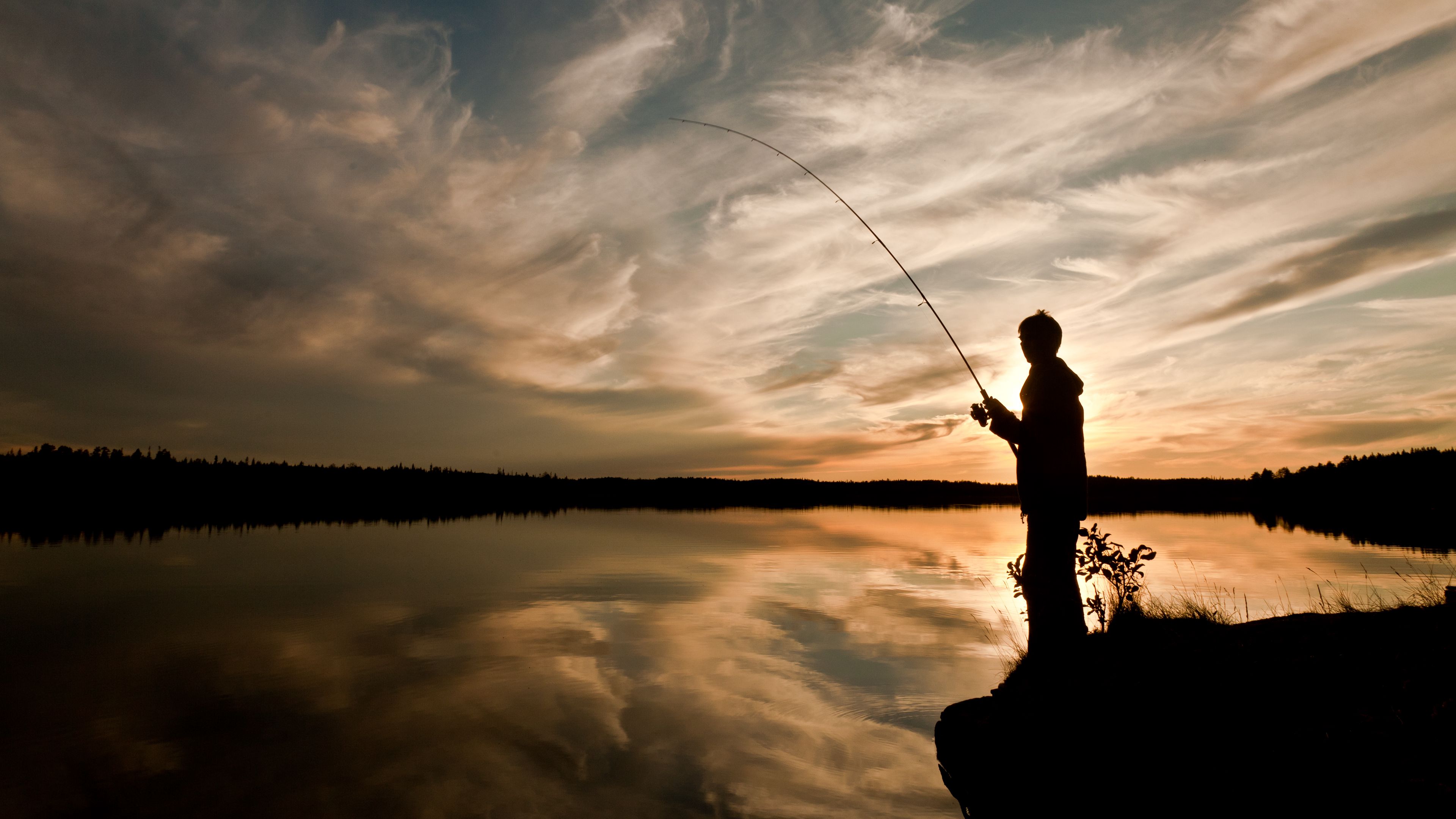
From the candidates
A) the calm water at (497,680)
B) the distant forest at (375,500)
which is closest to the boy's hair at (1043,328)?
the calm water at (497,680)

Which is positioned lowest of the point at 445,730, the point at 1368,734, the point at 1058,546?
the point at 445,730

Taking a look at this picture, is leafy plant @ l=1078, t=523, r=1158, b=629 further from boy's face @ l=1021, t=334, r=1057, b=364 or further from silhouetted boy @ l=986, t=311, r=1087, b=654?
boy's face @ l=1021, t=334, r=1057, b=364

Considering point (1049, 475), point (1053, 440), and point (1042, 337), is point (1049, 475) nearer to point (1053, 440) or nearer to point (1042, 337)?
point (1053, 440)

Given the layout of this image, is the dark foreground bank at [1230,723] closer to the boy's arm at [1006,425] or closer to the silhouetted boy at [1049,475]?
the silhouetted boy at [1049,475]

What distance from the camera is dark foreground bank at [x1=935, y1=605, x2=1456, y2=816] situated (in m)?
3.88

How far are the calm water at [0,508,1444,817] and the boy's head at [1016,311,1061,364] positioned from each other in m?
4.09

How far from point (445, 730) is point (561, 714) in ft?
4.39

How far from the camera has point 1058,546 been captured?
21.4ft

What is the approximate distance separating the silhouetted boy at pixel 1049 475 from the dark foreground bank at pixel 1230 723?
0.44 m

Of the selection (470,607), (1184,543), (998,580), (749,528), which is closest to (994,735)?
(470,607)

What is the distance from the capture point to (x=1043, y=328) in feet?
21.8

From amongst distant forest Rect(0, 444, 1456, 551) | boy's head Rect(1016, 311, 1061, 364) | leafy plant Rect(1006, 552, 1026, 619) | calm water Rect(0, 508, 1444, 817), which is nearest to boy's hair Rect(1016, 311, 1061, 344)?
boy's head Rect(1016, 311, 1061, 364)

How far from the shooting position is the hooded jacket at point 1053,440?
21.0ft

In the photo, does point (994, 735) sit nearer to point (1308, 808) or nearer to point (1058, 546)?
point (1058, 546)
